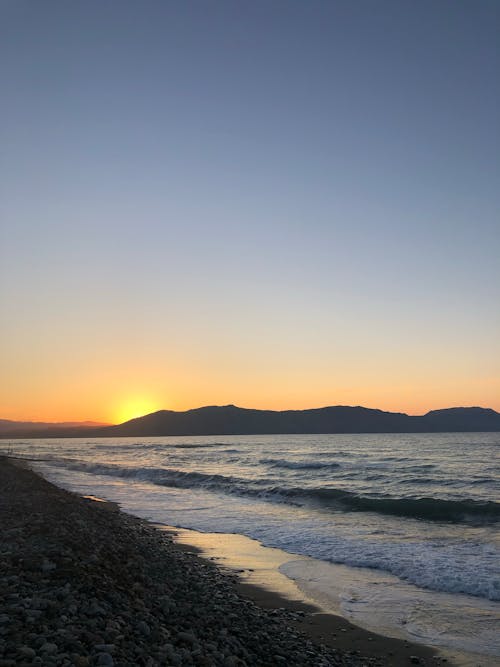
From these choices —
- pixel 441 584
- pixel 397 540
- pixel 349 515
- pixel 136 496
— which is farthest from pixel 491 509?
pixel 136 496

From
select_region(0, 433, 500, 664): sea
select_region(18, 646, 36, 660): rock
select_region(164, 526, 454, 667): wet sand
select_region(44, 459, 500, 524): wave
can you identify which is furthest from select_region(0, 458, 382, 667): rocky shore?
select_region(44, 459, 500, 524): wave

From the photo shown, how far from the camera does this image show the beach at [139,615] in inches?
212

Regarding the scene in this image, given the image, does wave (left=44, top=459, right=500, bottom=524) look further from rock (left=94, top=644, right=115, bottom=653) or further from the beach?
rock (left=94, top=644, right=115, bottom=653)

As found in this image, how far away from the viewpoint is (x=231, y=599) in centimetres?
961

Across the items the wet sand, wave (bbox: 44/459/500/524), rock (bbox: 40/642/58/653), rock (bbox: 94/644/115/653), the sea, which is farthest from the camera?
wave (bbox: 44/459/500/524)

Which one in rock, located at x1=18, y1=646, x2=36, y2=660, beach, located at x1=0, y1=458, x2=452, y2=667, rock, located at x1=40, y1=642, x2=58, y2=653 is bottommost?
beach, located at x1=0, y1=458, x2=452, y2=667

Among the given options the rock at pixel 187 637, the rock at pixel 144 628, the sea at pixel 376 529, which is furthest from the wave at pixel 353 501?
the rock at pixel 144 628

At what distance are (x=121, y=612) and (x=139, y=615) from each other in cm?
27

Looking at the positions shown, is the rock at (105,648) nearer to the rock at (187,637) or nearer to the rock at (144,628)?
the rock at (144,628)

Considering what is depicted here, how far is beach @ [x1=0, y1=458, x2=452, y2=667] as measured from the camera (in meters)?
5.38

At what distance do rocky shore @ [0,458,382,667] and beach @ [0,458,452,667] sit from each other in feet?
0.05

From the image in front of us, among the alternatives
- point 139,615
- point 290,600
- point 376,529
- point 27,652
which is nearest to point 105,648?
point 27,652

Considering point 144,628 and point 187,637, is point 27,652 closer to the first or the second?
point 144,628

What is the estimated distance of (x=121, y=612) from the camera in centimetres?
670
